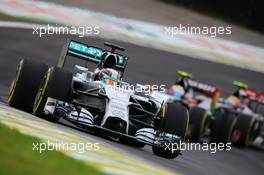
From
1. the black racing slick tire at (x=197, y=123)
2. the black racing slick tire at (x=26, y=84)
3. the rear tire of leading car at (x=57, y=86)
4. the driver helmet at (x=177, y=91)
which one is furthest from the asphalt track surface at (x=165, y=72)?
the driver helmet at (x=177, y=91)

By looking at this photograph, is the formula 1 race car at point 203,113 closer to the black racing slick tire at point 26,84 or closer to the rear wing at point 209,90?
the rear wing at point 209,90

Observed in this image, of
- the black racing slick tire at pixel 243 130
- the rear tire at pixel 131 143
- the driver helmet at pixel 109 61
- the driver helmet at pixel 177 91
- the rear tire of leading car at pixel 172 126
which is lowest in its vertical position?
the black racing slick tire at pixel 243 130

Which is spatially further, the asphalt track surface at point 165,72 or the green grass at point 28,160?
the asphalt track surface at point 165,72

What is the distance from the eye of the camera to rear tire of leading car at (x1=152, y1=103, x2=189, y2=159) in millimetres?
12141

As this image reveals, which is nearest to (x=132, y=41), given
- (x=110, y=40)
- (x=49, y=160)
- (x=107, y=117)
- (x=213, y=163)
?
(x=110, y=40)

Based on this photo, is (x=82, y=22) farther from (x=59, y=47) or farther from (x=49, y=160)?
(x=49, y=160)

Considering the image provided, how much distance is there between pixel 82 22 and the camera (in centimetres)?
2600

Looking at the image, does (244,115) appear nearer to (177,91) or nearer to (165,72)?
(177,91)

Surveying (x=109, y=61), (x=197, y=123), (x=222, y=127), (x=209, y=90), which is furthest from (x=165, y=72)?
(x=109, y=61)

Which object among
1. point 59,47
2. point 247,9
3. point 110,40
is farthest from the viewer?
point 247,9

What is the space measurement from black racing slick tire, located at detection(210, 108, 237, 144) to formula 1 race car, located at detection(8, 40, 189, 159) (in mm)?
4420

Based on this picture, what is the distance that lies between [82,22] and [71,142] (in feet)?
54.1

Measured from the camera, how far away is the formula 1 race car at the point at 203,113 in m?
16.9

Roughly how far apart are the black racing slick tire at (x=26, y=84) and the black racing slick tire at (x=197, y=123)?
199 inches
